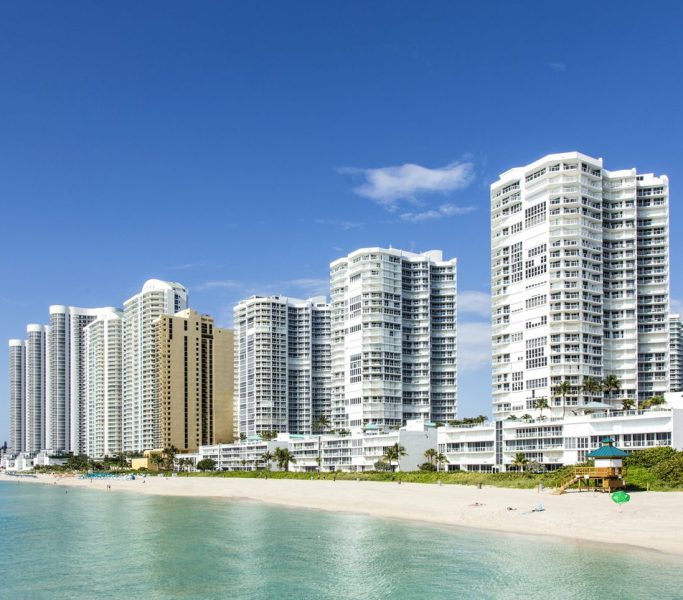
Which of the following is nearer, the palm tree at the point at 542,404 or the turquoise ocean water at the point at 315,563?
the turquoise ocean water at the point at 315,563

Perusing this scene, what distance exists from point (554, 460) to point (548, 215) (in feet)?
144

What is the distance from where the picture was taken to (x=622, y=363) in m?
134

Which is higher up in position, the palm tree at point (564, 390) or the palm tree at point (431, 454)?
the palm tree at point (564, 390)

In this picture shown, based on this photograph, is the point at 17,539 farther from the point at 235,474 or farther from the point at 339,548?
the point at 235,474

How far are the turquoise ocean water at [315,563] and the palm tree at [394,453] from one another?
4974 centimetres

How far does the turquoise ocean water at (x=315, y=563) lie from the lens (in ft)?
152

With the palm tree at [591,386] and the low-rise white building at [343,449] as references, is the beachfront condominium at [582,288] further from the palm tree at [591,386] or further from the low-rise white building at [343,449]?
the low-rise white building at [343,449]

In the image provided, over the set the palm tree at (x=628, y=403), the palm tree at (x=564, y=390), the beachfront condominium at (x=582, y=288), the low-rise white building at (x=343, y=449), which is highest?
the beachfront condominium at (x=582, y=288)

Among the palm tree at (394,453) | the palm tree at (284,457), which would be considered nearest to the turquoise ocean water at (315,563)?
the palm tree at (394,453)

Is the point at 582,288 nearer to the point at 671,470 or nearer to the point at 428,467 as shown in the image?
the point at 428,467

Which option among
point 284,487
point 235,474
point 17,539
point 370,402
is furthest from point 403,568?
point 235,474

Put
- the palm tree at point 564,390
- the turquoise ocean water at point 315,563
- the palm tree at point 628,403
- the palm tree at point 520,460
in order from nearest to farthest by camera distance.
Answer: the turquoise ocean water at point 315,563, the palm tree at point 520,460, the palm tree at point 564,390, the palm tree at point 628,403

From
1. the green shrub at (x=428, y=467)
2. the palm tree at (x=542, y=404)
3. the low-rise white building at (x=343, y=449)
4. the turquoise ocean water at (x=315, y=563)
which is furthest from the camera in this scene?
the low-rise white building at (x=343, y=449)

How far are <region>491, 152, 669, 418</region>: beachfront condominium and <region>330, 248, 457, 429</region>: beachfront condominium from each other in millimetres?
31925
